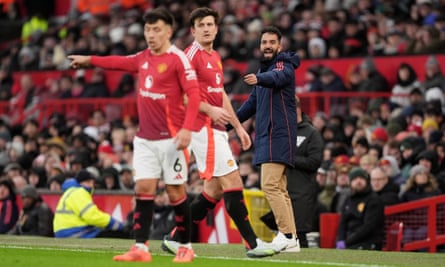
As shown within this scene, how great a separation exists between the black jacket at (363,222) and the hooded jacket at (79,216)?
3064mm

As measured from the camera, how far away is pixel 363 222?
1692 centimetres

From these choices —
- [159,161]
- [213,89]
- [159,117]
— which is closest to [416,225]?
[213,89]

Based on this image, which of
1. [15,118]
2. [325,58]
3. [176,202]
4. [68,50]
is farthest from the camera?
[68,50]

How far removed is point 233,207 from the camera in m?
13.0

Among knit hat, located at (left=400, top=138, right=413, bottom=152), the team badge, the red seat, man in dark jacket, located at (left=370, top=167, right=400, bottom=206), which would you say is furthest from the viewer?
knit hat, located at (left=400, top=138, right=413, bottom=152)

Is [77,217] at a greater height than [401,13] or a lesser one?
lesser

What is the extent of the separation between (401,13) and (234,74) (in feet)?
11.1

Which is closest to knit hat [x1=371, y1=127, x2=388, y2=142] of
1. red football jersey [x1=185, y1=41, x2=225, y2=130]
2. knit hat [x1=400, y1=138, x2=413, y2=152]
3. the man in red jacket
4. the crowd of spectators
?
the crowd of spectators

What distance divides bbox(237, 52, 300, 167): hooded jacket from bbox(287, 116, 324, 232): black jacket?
69.6 inches

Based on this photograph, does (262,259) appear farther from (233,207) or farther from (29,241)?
(29,241)

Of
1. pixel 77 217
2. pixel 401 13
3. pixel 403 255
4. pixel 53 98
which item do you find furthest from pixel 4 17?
pixel 403 255

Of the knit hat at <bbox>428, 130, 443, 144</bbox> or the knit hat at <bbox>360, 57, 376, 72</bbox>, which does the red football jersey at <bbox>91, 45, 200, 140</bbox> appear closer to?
the knit hat at <bbox>428, 130, 443, 144</bbox>

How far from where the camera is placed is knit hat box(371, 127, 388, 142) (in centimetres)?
2044

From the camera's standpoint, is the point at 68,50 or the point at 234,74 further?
the point at 68,50
